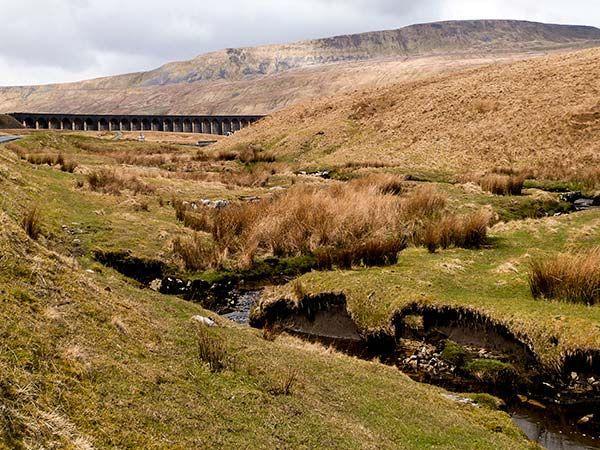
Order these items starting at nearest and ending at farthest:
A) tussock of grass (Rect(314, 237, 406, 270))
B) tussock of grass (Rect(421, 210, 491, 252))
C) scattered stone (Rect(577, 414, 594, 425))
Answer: scattered stone (Rect(577, 414, 594, 425)), tussock of grass (Rect(314, 237, 406, 270)), tussock of grass (Rect(421, 210, 491, 252))

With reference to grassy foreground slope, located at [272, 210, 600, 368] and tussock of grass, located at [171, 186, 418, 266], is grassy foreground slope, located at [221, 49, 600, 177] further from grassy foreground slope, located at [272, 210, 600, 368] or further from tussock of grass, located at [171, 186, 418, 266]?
tussock of grass, located at [171, 186, 418, 266]

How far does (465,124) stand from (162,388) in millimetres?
49338

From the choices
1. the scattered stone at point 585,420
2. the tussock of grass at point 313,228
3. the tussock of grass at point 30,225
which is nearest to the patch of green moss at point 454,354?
the scattered stone at point 585,420

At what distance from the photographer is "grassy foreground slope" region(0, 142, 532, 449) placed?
534 cm

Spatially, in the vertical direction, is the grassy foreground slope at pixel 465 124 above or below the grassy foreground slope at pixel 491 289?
above

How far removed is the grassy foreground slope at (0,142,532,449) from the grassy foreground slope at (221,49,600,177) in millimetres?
30682

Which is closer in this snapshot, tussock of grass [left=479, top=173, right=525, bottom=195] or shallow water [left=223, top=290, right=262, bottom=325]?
shallow water [left=223, top=290, right=262, bottom=325]

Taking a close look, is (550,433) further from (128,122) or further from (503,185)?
(128,122)

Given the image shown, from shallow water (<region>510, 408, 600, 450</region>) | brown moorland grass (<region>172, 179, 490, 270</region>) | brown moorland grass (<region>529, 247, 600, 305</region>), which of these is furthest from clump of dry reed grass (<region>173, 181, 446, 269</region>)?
shallow water (<region>510, 408, 600, 450</region>)

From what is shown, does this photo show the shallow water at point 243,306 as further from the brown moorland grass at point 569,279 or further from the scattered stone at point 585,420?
the scattered stone at point 585,420

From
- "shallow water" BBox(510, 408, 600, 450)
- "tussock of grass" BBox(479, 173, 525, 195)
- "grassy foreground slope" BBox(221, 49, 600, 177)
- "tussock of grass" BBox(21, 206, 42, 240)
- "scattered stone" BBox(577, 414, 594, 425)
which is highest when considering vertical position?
"grassy foreground slope" BBox(221, 49, 600, 177)

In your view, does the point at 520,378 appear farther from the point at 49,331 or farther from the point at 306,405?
the point at 49,331

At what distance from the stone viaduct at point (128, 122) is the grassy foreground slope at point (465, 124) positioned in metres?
103

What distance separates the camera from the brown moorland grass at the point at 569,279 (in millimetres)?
13320
